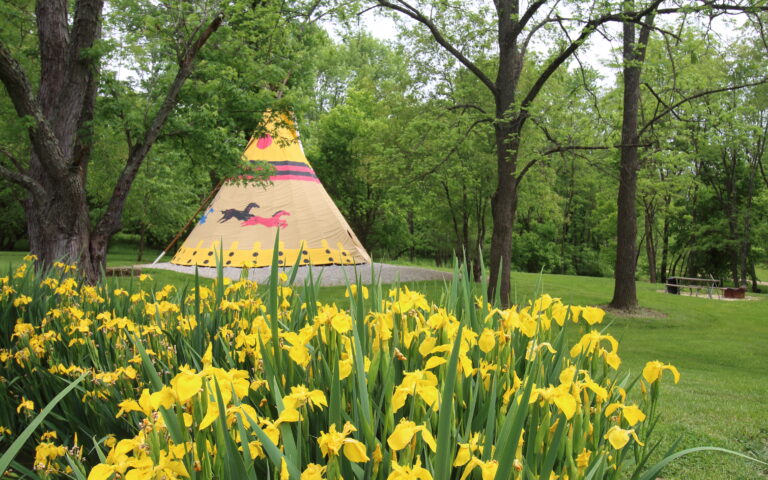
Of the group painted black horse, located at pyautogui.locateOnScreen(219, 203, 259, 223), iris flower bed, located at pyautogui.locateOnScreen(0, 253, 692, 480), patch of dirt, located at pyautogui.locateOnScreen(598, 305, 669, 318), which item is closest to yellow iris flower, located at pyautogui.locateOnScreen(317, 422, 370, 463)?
iris flower bed, located at pyautogui.locateOnScreen(0, 253, 692, 480)

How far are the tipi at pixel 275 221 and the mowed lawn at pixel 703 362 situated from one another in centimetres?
191

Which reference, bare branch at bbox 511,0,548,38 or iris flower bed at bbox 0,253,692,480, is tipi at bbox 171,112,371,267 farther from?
iris flower bed at bbox 0,253,692,480

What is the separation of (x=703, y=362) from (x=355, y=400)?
8.95 m

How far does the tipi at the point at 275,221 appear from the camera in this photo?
14625 millimetres

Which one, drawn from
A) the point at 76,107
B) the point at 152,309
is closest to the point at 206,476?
the point at 152,309

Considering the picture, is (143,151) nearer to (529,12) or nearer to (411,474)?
(529,12)

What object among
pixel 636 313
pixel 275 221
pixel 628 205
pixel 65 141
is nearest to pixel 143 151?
pixel 65 141

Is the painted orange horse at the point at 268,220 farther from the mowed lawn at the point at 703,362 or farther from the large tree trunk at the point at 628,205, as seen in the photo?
the large tree trunk at the point at 628,205

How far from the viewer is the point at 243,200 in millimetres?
15219

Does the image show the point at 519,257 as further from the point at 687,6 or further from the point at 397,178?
the point at 687,6

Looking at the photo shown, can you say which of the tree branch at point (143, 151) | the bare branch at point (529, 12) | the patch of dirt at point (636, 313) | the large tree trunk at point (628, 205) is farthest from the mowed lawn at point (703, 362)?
the bare branch at point (529, 12)

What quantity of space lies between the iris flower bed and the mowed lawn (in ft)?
0.67

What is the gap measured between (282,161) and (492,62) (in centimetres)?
645

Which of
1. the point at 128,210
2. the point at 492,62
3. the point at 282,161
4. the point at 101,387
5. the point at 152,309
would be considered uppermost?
the point at 492,62
